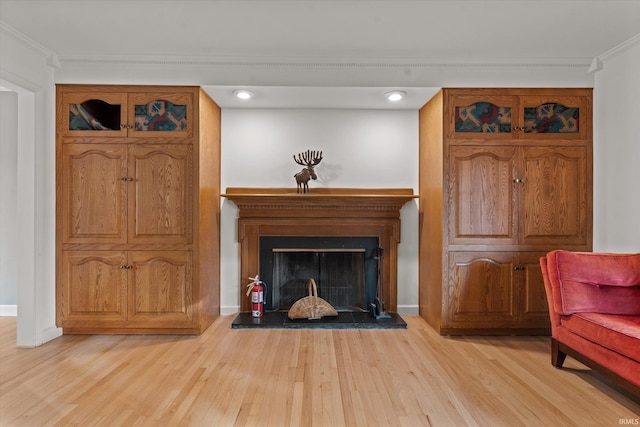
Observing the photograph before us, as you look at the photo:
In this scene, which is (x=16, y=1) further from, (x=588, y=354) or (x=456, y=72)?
(x=588, y=354)

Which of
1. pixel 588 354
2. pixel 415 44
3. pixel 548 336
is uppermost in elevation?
pixel 415 44

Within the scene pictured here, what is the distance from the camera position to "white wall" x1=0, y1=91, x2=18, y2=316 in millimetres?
4051

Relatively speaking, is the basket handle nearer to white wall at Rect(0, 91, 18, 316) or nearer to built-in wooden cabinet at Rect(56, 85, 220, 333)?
built-in wooden cabinet at Rect(56, 85, 220, 333)

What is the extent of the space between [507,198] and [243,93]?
2.57 meters

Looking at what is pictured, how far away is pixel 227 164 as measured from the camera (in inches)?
165

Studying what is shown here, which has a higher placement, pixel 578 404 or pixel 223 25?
pixel 223 25

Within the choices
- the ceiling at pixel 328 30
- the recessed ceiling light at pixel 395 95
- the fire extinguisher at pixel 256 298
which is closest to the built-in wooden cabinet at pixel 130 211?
the ceiling at pixel 328 30

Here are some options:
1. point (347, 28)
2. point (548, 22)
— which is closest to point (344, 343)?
Result: point (347, 28)

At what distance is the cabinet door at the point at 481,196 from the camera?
3.49 metres

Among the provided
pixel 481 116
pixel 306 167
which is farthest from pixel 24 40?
pixel 481 116

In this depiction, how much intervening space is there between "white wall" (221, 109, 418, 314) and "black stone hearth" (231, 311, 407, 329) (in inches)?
17.6

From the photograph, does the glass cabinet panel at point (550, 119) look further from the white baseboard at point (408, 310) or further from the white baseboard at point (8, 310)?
the white baseboard at point (8, 310)

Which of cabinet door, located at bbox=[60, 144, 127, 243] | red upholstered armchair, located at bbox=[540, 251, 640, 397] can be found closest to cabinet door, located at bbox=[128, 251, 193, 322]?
cabinet door, located at bbox=[60, 144, 127, 243]

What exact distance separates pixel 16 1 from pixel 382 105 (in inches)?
118
